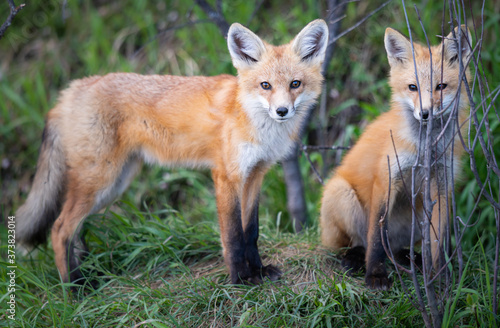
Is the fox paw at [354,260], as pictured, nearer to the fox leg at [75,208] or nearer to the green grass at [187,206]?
the green grass at [187,206]

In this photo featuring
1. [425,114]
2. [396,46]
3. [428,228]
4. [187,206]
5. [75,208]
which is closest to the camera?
[428,228]

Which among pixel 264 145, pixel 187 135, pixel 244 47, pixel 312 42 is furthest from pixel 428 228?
pixel 187 135

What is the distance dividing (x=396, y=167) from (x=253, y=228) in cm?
98

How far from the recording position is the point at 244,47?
292 centimetres

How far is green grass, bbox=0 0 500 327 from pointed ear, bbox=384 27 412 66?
3.22 feet

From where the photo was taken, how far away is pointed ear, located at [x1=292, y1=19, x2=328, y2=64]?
2828 millimetres

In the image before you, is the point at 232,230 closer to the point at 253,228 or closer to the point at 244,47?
the point at 253,228

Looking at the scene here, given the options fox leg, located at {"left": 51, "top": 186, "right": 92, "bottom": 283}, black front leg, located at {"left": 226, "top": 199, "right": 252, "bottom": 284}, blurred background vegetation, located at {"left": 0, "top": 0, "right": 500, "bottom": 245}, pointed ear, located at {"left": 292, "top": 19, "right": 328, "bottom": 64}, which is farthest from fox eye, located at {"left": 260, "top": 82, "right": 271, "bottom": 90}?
blurred background vegetation, located at {"left": 0, "top": 0, "right": 500, "bottom": 245}

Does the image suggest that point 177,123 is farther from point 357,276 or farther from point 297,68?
point 357,276

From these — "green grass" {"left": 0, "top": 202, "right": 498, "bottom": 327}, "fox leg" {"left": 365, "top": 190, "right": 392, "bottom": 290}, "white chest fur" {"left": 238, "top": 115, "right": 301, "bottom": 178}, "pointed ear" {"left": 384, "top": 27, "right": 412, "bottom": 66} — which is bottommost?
"green grass" {"left": 0, "top": 202, "right": 498, "bottom": 327}

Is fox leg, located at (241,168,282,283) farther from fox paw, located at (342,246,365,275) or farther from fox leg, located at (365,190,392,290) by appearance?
fox leg, located at (365,190,392,290)

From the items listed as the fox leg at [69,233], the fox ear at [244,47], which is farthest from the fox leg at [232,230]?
the fox leg at [69,233]

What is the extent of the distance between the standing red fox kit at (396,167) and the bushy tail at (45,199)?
193 centimetres

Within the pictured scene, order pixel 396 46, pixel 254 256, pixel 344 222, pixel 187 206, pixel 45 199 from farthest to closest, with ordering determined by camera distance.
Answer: pixel 187 206 < pixel 45 199 < pixel 344 222 < pixel 254 256 < pixel 396 46
